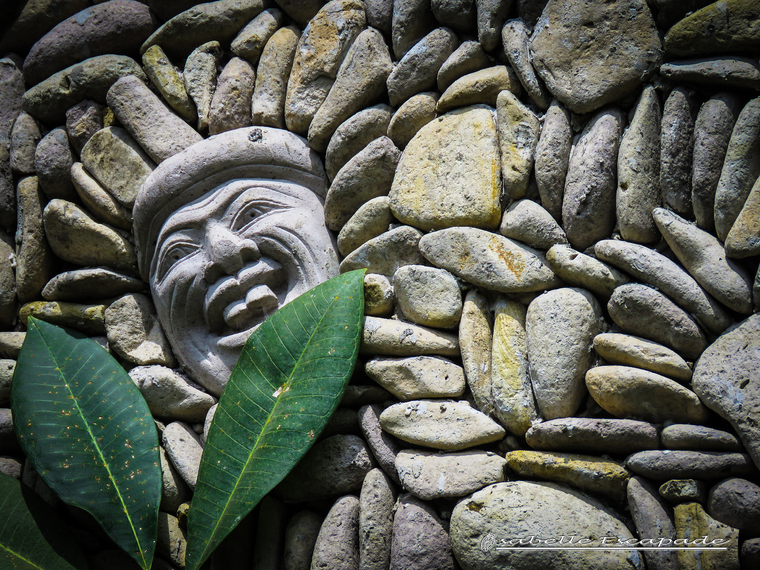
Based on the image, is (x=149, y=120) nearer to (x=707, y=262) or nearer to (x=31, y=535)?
(x=31, y=535)

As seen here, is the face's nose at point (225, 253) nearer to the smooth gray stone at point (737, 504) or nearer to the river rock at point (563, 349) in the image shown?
the river rock at point (563, 349)

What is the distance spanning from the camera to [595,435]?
100 cm

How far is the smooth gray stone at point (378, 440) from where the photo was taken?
1.18 m

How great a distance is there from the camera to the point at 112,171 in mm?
1669

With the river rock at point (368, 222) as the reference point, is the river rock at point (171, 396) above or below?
below

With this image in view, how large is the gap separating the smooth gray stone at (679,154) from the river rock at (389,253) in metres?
0.52

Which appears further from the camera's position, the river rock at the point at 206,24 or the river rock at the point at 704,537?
the river rock at the point at 206,24

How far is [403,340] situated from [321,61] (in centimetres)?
82

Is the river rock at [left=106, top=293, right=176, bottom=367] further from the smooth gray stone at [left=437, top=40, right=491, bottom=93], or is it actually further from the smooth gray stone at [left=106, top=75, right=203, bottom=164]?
the smooth gray stone at [left=437, top=40, right=491, bottom=93]

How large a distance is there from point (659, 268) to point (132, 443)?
1151 mm

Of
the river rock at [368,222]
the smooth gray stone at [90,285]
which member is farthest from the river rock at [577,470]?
the smooth gray stone at [90,285]

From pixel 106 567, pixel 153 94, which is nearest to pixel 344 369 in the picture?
pixel 106 567

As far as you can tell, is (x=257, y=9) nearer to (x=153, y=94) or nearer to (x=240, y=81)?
(x=240, y=81)

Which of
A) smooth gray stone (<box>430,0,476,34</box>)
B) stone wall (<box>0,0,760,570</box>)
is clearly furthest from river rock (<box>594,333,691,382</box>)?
smooth gray stone (<box>430,0,476,34</box>)
